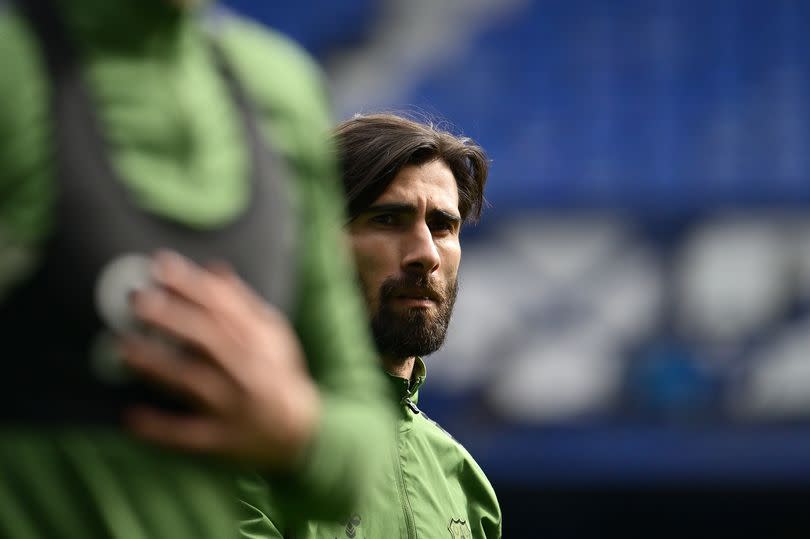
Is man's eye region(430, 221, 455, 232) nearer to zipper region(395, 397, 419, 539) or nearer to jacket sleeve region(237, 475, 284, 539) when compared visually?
zipper region(395, 397, 419, 539)

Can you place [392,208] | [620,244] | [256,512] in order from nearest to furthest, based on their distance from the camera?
[256,512] < [392,208] < [620,244]

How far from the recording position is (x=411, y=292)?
116 inches

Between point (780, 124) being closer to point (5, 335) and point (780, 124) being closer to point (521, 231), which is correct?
point (521, 231)

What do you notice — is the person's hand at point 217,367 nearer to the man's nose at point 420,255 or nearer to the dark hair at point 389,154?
the man's nose at point 420,255

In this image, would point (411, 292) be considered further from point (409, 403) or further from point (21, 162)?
point (21, 162)

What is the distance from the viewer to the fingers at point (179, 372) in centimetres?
107

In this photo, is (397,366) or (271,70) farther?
(397,366)

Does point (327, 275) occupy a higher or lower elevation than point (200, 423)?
higher

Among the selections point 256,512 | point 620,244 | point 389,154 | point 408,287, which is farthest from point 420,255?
point 620,244

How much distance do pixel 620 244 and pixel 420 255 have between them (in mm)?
5580

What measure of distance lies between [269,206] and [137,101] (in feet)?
0.46

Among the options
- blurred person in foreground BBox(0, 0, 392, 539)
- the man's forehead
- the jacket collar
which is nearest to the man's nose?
the man's forehead

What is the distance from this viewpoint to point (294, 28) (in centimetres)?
964

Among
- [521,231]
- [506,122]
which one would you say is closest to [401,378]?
[521,231]
